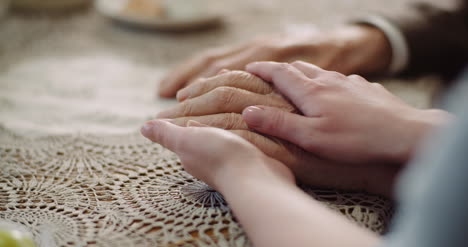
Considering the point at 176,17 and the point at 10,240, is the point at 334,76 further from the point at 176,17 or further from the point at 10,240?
the point at 176,17

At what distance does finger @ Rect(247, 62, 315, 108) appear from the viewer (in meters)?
0.54

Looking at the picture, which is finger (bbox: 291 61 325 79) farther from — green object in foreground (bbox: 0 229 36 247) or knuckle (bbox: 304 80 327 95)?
green object in foreground (bbox: 0 229 36 247)

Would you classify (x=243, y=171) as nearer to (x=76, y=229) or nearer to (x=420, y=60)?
(x=76, y=229)

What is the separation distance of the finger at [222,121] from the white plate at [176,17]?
575mm

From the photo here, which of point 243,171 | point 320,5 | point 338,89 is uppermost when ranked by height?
point 320,5

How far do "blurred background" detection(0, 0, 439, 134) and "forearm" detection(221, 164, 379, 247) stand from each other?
33 cm

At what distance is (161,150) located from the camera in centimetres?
62

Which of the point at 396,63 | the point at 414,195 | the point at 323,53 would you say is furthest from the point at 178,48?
the point at 414,195

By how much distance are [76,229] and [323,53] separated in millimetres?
532

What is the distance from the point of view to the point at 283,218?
14.7 inches

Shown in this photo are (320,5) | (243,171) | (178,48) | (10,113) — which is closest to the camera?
(243,171)

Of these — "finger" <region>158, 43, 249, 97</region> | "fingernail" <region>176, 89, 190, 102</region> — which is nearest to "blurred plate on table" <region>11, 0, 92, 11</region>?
"finger" <region>158, 43, 249, 97</region>

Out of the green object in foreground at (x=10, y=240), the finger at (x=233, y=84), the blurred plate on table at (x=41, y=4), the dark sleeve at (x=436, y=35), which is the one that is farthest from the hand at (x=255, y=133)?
the blurred plate on table at (x=41, y=4)

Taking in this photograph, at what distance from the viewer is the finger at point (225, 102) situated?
1.87ft
